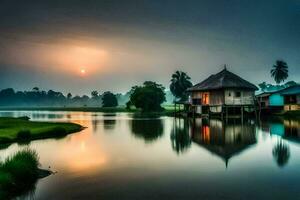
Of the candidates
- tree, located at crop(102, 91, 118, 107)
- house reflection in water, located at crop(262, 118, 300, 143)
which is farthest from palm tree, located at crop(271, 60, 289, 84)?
tree, located at crop(102, 91, 118, 107)

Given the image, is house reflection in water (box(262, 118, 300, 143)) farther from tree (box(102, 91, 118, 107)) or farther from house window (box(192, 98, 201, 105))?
tree (box(102, 91, 118, 107))

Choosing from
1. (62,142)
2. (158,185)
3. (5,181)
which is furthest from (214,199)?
(62,142)

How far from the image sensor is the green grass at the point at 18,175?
42.2ft

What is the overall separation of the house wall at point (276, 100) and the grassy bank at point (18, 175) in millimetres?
59692

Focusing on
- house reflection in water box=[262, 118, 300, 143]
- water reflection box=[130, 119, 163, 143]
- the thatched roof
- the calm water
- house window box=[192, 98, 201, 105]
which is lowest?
the calm water

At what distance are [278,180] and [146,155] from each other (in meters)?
9.93

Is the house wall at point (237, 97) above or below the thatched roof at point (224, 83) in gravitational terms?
below

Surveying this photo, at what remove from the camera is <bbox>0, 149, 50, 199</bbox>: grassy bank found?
12852 mm

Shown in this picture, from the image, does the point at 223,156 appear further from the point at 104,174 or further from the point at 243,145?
the point at 104,174

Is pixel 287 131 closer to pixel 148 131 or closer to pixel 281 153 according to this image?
pixel 281 153

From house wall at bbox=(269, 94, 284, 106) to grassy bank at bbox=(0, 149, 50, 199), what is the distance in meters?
59.7

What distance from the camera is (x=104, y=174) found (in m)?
16.2

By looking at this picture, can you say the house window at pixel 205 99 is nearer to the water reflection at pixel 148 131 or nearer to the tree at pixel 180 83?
the water reflection at pixel 148 131

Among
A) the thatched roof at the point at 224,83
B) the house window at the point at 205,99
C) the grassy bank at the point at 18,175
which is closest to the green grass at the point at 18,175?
the grassy bank at the point at 18,175
